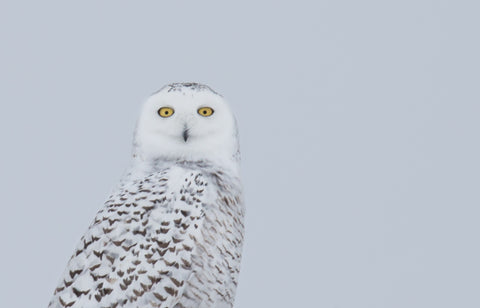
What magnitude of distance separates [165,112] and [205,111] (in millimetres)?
152

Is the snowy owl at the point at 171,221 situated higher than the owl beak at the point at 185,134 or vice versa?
the owl beak at the point at 185,134

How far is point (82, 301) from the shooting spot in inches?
123

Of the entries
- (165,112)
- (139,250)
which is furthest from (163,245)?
(165,112)

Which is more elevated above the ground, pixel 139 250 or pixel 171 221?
pixel 171 221

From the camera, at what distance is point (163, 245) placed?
10.6ft

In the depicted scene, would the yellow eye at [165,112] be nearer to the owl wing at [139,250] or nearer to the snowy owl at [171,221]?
the snowy owl at [171,221]

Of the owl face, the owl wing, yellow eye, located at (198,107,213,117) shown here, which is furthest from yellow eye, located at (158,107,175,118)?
the owl wing

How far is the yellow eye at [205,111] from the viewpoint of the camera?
345cm

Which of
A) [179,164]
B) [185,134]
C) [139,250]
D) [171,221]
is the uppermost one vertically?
[185,134]

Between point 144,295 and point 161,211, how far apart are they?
12.7 inches

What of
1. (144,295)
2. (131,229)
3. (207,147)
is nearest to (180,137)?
(207,147)

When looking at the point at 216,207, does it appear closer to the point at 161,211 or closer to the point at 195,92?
the point at 161,211

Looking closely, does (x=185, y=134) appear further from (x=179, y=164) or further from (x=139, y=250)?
(x=139, y=250)

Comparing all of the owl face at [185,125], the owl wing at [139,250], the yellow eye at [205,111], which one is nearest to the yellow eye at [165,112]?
the owl face at [185,125]
